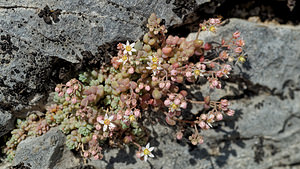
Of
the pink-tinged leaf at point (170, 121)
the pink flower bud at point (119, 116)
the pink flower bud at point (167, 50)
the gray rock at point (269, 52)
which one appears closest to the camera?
the pink flower bud at point (119, 116)

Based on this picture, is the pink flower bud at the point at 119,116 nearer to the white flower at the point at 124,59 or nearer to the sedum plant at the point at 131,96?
the sedum plant at the point at 131,96

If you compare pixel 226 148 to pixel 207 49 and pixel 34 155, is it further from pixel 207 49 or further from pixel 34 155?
pixel 34 155

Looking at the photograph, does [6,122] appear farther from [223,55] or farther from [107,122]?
[223,55]

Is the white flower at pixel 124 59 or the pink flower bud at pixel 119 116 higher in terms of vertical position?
the white flower at pixel 124 59

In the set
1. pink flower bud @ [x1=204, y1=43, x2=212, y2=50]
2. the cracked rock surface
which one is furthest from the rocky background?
pink flower bud @ [x1=204, y1=43, x2=212, y2=50]

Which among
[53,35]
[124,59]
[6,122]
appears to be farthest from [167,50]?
[6,122]

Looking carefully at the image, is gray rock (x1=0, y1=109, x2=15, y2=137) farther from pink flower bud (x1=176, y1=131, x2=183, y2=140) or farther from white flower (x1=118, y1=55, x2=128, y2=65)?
pink flower bud (x1=176, y1=131, x2=183, y2=140)

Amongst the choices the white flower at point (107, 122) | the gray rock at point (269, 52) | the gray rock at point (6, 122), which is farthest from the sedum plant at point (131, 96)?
the gray rock at point (269, 52)
